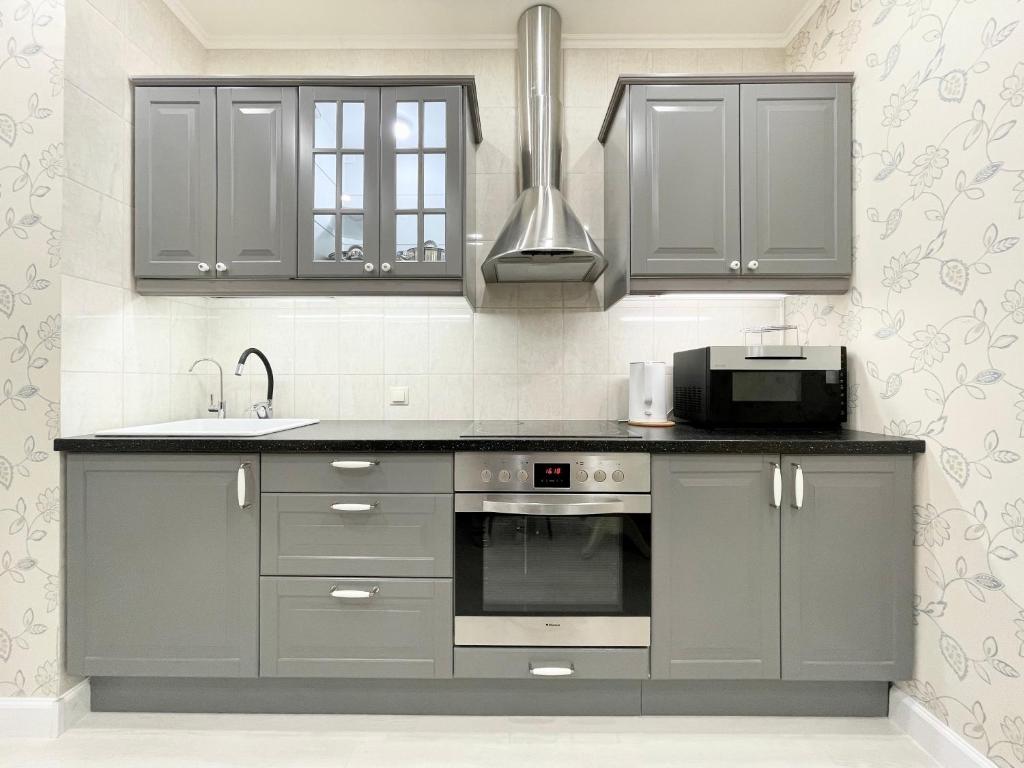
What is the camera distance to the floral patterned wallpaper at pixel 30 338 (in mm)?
1730

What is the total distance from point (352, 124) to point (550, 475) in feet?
4.97

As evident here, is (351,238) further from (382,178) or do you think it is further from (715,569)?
(715,569)

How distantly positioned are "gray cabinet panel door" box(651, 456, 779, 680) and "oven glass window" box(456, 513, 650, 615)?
5.1 inches

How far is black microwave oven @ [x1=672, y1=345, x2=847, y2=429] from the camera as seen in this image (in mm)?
2004

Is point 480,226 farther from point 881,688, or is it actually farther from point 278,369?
point 881,688

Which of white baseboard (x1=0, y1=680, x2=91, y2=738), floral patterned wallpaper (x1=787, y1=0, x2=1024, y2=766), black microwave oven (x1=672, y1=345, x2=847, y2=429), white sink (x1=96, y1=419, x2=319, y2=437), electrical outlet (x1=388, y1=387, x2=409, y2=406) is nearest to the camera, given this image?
floral patterned wallpaper (x1=787, y1=0, x2=1024, y2=766)

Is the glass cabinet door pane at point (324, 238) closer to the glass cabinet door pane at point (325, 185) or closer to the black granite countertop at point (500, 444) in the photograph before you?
the glass cabinet door pane at point (325, 185)

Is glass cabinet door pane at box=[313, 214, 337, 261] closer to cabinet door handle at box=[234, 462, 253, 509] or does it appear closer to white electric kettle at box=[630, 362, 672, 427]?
cabinet door handle at box=[234, 462, 253, 509]

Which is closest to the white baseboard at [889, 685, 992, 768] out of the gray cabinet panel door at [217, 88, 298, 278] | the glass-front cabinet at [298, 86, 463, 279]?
the glass-front cabinet at [298, 86, 463, 279]

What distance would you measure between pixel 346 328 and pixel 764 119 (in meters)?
1.92

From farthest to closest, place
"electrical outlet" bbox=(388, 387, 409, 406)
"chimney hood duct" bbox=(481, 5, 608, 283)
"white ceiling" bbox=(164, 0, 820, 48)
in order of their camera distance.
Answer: "electrical outlet" bbox=(388, 387, 409, 406) → "white ceiling" bbox=(164, 0, 820, 48) → "chimney hood duct" bbox=(481, 5, 608, 283)

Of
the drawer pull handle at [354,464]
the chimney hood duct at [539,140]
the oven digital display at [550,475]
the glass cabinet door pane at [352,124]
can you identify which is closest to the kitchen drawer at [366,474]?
the drawer pull handle at [354,464]

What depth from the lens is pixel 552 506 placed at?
175 centimetres

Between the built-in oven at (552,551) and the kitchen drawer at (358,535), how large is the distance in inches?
3.2
